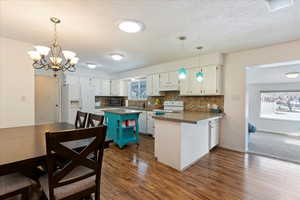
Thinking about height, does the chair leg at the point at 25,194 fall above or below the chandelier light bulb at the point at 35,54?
below

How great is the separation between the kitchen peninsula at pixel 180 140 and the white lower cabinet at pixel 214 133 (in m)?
0.26

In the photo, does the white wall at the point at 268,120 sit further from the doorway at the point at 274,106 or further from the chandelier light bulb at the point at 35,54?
the chandelier light bulb at the point at 35,54

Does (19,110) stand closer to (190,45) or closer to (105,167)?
(105,167)

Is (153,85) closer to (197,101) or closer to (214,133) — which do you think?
(197,101)

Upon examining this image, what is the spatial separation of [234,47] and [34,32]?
3.96 meters

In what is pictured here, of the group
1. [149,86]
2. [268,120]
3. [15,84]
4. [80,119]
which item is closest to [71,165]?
[80,119]

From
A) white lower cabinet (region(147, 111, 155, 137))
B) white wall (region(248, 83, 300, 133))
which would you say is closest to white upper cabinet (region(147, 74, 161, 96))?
white lower cabinet (region(147, 111, 155, 137))

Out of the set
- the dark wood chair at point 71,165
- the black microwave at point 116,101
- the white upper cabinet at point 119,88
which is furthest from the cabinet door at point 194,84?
the black microwave at point 116,101

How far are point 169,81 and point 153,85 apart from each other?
2.30ft

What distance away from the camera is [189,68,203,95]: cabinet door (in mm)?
3691

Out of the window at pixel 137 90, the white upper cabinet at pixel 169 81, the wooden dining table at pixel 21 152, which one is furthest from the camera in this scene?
the window at pixel 137 90

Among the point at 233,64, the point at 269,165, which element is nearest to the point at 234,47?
the point at 233,64

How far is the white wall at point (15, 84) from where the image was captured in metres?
2.62

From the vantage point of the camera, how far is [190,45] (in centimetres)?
297
